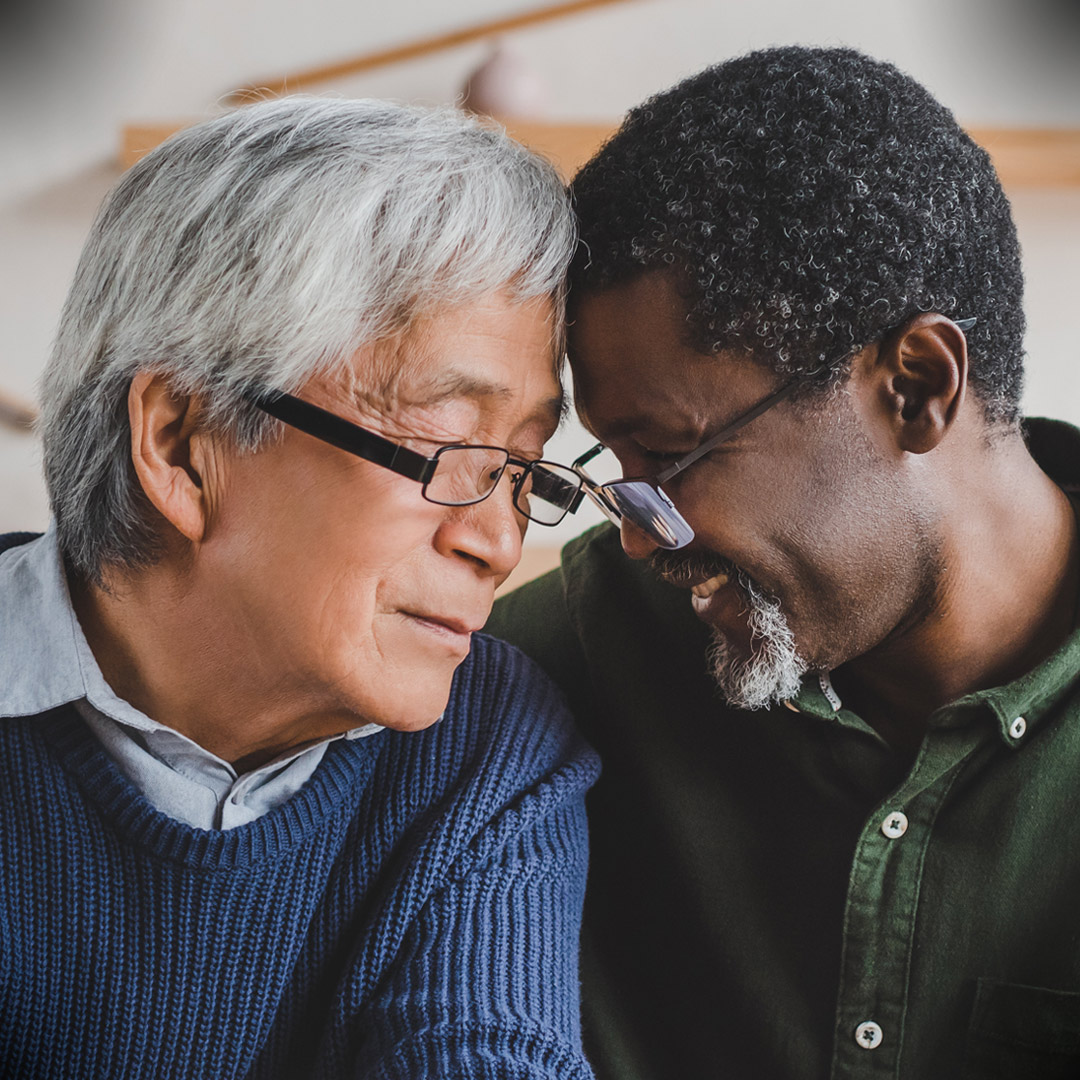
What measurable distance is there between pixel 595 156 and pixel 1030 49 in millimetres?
2227

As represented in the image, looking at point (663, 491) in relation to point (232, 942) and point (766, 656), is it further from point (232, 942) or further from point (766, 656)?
point (232, 942)

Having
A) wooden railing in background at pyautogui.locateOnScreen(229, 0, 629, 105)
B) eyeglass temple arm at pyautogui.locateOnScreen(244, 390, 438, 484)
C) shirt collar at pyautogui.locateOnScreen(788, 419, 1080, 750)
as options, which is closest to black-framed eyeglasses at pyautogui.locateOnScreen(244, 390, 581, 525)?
eyeglass temple arm at pyautogui.locateOnScreen(244, 390, 438, 484)

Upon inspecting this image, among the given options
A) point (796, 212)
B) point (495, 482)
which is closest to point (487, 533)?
point (495, 482)

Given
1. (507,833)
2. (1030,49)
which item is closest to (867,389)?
(507,833)

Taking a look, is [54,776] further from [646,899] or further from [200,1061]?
[646,899]

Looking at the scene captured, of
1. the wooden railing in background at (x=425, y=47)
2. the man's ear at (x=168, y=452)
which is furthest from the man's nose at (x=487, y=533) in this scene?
the wooden railing in background at (x=425, y=47)

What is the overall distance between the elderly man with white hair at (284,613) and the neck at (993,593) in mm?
421

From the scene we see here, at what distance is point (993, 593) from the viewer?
1.21 meters

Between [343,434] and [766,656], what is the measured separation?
484mm

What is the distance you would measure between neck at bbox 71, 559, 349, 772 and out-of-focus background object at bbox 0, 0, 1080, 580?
1778mm

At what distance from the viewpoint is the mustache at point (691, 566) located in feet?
3.92

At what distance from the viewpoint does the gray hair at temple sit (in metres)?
1.01

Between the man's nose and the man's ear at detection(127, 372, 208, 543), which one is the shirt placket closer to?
the man's nose

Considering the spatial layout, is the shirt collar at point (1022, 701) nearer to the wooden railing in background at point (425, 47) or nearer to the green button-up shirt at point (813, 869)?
the green button-up shirt at point (813, 869)
